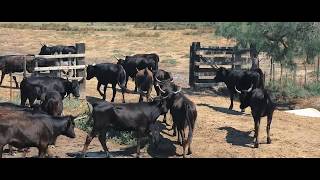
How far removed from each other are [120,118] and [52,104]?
245 cm

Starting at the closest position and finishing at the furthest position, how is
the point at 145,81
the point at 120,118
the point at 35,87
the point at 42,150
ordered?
the point at 42,150 → the point at 120,118 → the point at 35,87 → the point at 145,81

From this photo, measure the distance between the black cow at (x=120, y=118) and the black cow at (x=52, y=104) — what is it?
6.02 feet

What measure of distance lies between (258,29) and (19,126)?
14272mm

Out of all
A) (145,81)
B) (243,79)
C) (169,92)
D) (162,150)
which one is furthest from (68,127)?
(243,79)

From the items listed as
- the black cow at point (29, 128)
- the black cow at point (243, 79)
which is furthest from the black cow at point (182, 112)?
the black cow at point (243, 79)

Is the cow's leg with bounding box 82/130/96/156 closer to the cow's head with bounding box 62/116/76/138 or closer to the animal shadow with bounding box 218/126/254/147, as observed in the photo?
the cow's head with bounding box 62/116/76/138

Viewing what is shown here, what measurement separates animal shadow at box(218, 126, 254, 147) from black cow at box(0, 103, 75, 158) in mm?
4907

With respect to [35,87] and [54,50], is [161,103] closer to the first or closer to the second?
[35,87]

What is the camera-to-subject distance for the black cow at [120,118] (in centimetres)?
1034

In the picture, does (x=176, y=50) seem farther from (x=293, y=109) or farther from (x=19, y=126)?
(x=19, y=126)

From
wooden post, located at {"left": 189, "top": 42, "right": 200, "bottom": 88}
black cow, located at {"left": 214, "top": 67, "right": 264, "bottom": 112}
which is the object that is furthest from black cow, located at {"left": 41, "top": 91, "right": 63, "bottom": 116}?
wooden post, located at {"left": 189, "top": 42, "right": 200, "bottom": 88}

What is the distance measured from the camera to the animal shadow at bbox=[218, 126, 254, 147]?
12445mm

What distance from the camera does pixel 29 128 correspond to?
8914mm

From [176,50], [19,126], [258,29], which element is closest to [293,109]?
[258,29]
